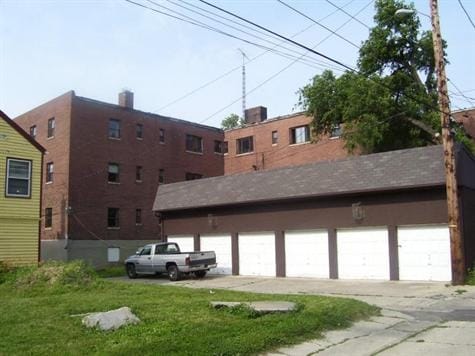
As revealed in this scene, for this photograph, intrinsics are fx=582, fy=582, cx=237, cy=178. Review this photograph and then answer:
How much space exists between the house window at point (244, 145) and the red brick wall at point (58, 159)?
1600 centimetres

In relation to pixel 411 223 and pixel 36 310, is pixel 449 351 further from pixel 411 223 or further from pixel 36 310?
pixel 411 223

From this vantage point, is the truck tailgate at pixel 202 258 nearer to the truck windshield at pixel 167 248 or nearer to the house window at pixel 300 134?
the truck windshield at pixel 167 248

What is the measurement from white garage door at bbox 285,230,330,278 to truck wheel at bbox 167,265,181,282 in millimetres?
4873

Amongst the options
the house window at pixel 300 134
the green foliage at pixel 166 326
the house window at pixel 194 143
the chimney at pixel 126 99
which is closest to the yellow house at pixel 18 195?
the green foliage at pixel 166 326

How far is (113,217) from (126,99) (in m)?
9.78

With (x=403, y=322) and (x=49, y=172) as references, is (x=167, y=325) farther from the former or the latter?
(x=49, y=172)

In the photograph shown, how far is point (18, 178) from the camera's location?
24.9 metres

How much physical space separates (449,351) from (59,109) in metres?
36.8

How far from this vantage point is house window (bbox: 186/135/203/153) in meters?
49.2

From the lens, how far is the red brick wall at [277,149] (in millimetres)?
44250

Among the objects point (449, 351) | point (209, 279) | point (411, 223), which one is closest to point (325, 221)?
point (411, 223)

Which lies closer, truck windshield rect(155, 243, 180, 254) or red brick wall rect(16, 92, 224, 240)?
truck windshield rect(155, 243, 180, 254)

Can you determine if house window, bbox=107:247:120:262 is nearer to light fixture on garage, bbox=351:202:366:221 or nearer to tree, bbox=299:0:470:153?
tree, bbox=299:0:470:153

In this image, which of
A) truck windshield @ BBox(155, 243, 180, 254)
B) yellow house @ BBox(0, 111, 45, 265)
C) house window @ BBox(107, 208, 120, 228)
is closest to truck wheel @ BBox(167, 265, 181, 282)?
truck windshield @ BBox(155, 243, 180, 254)
